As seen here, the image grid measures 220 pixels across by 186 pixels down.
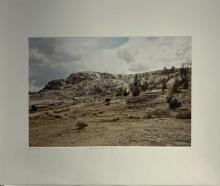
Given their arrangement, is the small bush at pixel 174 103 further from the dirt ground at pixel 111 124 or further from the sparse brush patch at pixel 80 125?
the sparse brush patch at pixel 80 125

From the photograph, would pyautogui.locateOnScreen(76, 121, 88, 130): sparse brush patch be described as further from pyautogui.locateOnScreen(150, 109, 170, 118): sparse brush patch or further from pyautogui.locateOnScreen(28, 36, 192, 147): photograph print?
pyautogui.locateOnScreen(150, 109, 170, 118): sparse brush patch

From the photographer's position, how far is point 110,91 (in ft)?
6.55

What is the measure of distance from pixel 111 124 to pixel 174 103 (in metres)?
0.41

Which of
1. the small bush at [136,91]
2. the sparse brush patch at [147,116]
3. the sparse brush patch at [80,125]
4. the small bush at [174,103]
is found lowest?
the sparse brush patch at [80,125]

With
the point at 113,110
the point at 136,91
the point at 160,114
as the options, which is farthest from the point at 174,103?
the point at 113,110

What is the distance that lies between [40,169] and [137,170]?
0.61 metres

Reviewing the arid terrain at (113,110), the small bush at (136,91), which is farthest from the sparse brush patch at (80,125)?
the small bush at (136,91)

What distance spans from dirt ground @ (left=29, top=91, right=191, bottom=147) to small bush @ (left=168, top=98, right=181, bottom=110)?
2cm

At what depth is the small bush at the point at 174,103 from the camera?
1.98 metres

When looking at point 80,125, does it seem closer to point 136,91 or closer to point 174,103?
point 136,91

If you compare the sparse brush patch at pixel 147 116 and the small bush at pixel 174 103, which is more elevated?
the small bush at pixel 174 103
